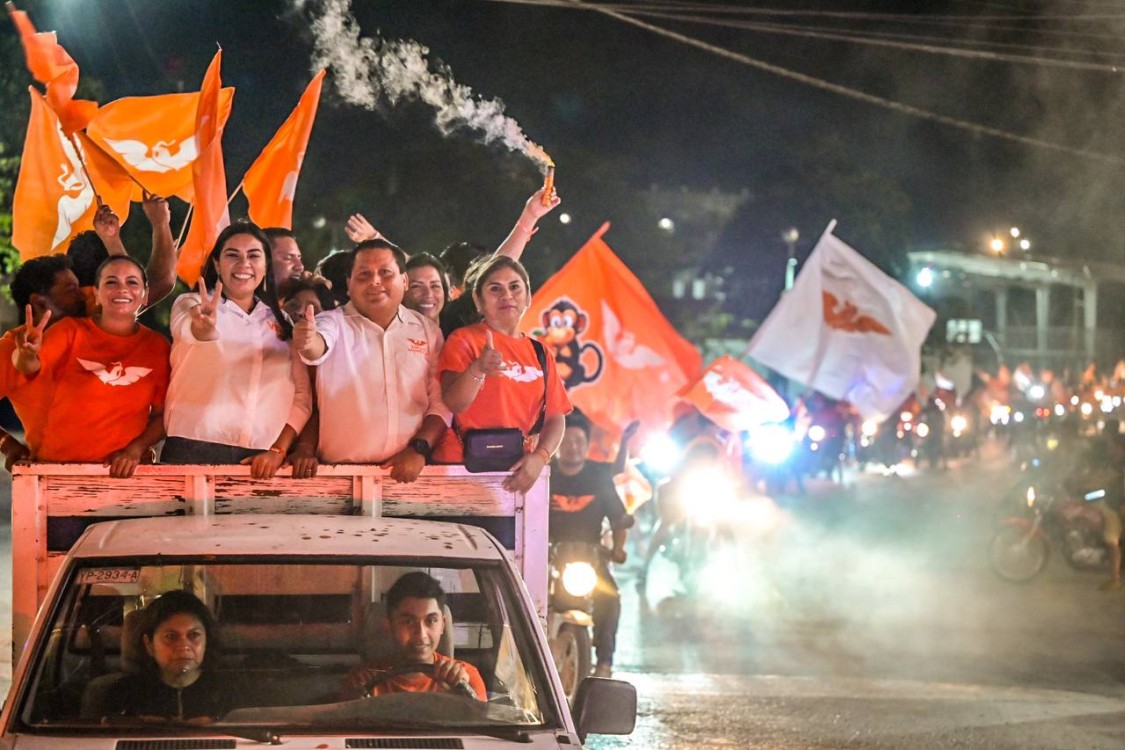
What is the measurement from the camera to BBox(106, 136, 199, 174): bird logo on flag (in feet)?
28.1

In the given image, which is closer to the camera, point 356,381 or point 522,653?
point 522,653

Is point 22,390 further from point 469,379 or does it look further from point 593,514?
point 593,514

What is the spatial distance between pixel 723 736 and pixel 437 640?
3888mm

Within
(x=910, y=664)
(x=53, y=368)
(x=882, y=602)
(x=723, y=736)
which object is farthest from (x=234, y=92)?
(x=882, y=602)

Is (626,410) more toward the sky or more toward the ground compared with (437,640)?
more toward the sky

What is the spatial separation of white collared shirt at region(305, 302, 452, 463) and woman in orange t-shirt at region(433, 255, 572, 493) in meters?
0.12

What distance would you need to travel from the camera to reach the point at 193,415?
218 inches

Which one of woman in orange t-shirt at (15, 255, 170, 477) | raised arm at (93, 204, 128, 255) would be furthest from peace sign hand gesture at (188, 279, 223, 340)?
raised arm at (93, 204, 128, 255)

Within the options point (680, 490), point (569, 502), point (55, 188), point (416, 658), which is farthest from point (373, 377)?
point (680, 490)

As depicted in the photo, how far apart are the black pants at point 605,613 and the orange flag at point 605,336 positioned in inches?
147

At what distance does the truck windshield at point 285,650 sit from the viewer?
3.97m

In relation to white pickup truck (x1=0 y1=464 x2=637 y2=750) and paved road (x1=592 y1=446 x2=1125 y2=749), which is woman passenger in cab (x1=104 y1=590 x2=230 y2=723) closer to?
white pickup truck (x1=0 y1=464 x2=637 y2=750)

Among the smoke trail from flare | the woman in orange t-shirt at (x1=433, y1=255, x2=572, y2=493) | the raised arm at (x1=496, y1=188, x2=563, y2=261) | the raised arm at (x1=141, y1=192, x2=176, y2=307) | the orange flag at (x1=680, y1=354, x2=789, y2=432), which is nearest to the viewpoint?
the woman in orange t-shirt at (x1=433, y1=255, x2=572, y2=493)

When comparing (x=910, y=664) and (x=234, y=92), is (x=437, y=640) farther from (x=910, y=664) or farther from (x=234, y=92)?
(x=910, y=664)
